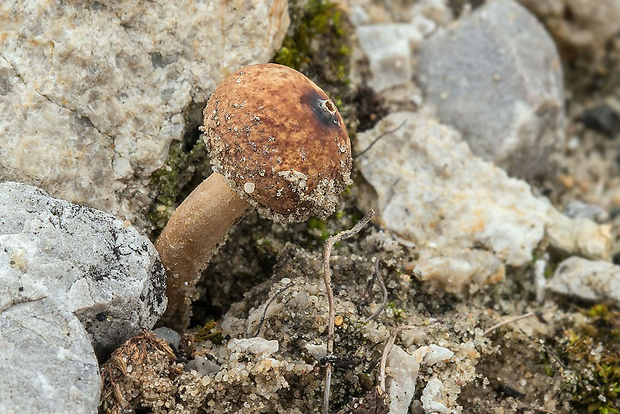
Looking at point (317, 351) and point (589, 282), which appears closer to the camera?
point (317, 351)

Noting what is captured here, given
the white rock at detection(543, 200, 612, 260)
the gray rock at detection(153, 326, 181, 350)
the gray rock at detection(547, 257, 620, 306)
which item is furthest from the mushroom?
the white rock at detection(543, 200, 612, 260)

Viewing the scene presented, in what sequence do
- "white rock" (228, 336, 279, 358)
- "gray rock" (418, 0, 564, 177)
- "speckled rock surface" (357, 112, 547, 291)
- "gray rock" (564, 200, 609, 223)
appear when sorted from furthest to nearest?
"gray rock" (564, 200, 609, 223) → "gray rock" (418, 0, 564, 177) → "speckled rock surface" (357, 112, 547, 291) → "white rock" (228, 336, 279, 358)

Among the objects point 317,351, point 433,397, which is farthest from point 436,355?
point 317,351

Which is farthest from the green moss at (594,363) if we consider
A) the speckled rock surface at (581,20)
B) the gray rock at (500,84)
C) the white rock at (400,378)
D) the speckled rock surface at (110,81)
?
the speckled rock surface at (581,20)

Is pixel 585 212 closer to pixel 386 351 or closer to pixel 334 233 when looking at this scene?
pixel 334 233

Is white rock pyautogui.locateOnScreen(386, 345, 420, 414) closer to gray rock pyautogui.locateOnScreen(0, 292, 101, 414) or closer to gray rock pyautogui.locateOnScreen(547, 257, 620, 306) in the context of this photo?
gray rock pyautogui.locateOnScreen(0, 292, 101, 414)

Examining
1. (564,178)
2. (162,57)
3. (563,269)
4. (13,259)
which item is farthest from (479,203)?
(13,259)

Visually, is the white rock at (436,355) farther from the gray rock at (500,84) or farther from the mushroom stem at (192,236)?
the gray rock at (500,84)
